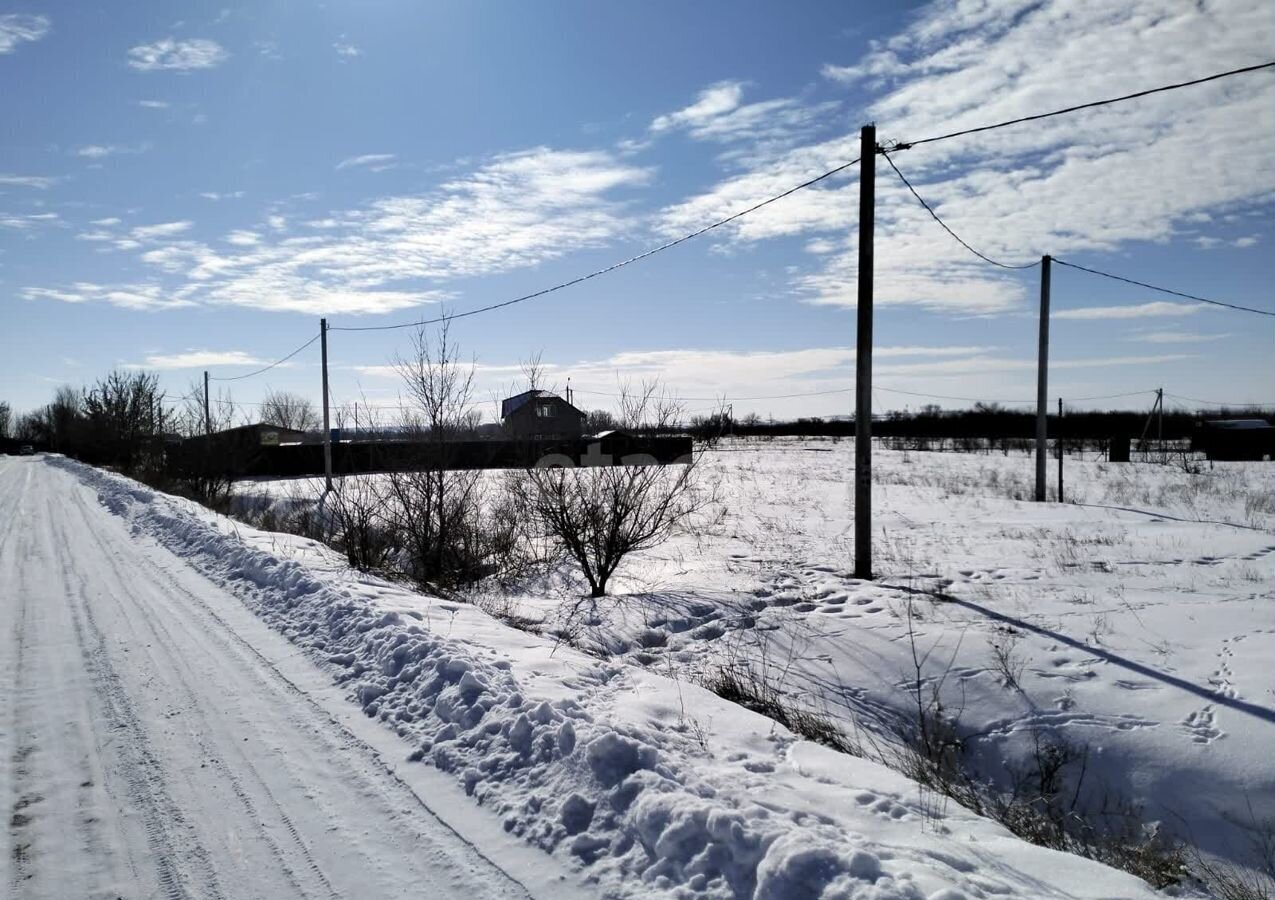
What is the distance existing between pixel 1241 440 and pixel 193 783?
138ft

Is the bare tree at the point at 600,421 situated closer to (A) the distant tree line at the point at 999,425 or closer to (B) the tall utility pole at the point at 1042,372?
(B) the tall utility pole at the point at 1042,372

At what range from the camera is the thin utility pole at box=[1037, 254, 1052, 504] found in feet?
62.4

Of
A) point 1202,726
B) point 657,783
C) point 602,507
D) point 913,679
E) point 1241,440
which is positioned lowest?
point 913,679

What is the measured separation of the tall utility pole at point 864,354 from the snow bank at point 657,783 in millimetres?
5279

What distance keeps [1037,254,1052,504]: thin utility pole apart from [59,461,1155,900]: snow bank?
656 inches

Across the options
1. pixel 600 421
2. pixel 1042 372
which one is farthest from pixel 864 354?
pixel 1042 372

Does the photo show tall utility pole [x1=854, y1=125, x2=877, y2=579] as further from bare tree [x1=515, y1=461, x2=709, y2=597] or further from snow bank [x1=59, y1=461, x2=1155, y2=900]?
snow bank [x1=59, y1=461, x2=1155, y2=900]

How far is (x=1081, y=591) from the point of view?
9.19 m

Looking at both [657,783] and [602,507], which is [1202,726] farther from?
[602,507]

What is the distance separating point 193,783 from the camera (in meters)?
4.10

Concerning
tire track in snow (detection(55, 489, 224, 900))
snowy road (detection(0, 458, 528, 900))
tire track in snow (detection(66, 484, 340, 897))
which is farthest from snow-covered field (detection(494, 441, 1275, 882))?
tire track in snow (detection(55, 489, 224, 900))

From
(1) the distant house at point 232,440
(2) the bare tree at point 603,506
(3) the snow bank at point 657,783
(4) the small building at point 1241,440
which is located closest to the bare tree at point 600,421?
(2) the bare tree at point 603,506

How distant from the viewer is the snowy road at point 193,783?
3266mm

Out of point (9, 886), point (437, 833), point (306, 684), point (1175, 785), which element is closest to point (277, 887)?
point (437, 833)
